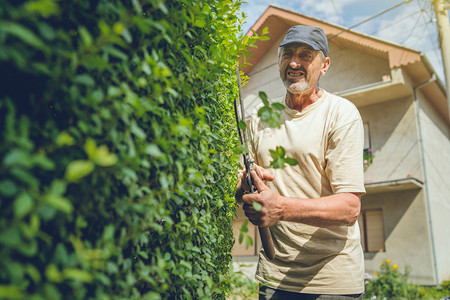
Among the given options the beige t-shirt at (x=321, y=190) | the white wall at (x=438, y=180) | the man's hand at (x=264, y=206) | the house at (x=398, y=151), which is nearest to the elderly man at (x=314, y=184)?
the beige t-shirt at (x=321, y=190)

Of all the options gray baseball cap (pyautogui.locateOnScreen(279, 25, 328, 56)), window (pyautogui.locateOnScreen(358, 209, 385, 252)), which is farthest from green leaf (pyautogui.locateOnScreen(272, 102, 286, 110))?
window (pyautogui.locateOnScreen(358, 209, 385, 252))

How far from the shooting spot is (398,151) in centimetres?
1139

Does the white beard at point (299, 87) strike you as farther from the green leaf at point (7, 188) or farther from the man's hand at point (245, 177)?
the green leaf at point (7, 188)

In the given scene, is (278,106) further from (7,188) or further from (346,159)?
(346,159)

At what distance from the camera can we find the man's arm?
1.77m

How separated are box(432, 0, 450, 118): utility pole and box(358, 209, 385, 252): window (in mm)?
4326

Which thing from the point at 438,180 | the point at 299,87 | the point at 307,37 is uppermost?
the point at 438,180

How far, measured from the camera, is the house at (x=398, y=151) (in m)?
10.5

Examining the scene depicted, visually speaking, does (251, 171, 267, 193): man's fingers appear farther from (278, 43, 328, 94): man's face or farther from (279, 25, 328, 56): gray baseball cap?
(279, 25, 328, 56): gray baseball cap

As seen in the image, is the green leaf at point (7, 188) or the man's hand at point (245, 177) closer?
the green leaf at point (7, 188)

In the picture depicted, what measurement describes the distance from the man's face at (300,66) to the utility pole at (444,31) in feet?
23.7

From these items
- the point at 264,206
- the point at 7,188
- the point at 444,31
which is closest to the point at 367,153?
the point at 444,31

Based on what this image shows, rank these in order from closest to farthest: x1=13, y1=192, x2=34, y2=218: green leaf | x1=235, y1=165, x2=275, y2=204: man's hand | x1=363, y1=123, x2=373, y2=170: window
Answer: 1. x1=13, y1=192, x2=34, y2=218: green leaf
2. x1=235, y1=165, x2=275, y2=204: man's hand
3. x1=363, y1=123, x2=373, y2=170: window

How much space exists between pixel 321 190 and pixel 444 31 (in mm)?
8340
